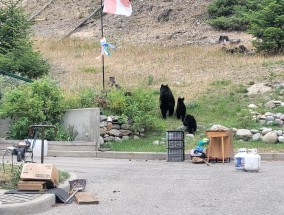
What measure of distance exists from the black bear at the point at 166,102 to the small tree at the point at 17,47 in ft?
25.9

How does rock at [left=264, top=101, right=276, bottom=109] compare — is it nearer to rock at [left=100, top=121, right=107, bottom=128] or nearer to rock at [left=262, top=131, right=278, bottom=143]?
rock at [left=262, top=131, right=278, bottom=143]

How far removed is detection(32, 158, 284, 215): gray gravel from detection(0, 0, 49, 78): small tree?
37.7 feet

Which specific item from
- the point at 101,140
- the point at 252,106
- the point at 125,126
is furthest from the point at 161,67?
the point at 101,140

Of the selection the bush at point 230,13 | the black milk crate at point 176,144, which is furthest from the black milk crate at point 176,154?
the bush at point 230,13

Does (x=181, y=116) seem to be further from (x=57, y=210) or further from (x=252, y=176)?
(x=57, y=210)

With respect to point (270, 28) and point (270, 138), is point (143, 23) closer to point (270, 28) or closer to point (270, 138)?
point (270, 28)

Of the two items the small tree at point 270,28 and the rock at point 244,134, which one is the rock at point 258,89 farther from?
the small tree at point 270,28

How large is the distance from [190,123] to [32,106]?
4.99 metres

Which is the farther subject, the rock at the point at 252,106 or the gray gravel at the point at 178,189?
the rock at the point at 252,106

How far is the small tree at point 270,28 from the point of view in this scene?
2845 cm

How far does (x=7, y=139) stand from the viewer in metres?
18.6

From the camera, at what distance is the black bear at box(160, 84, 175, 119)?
20.1m

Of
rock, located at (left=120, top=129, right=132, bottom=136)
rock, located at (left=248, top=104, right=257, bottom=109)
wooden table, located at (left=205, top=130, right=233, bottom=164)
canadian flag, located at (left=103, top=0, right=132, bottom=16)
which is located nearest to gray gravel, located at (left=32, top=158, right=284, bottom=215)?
wooden table, located at (left=205, top=130, right=233, bottom=164)

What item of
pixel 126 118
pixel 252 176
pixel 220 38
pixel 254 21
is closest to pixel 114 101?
pixel 126 118
